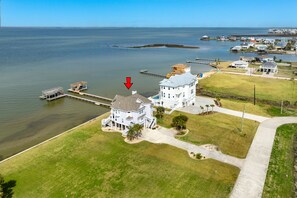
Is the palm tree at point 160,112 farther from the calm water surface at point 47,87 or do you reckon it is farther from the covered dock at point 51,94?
the covered dock at point 51,94

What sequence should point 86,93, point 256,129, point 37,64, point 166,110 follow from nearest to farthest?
Answer: 1. point 256,129
2. point 166,110
3. point 86,93
4. point 37,64

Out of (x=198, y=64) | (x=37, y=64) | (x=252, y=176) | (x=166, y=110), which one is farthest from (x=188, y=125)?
(x=37, y=64)

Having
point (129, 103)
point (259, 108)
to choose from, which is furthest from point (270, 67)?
point (129, 103)

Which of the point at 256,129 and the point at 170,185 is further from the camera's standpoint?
the point at 256,129

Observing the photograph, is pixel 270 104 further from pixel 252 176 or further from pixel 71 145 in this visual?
pixel 71 145

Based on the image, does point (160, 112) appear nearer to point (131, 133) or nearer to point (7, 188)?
point (131, 133)

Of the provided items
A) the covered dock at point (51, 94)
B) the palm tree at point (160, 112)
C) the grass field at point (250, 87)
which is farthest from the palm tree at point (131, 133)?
the grass field at point (250, 87)
